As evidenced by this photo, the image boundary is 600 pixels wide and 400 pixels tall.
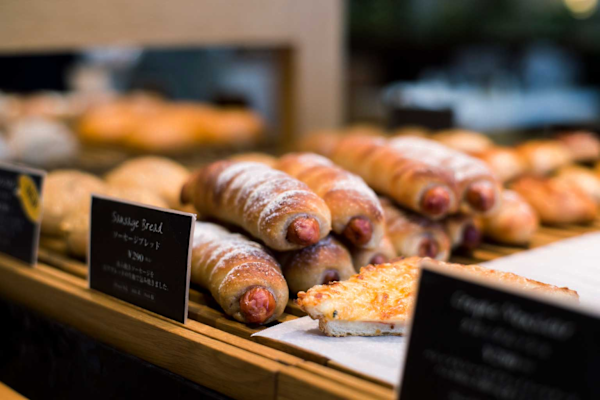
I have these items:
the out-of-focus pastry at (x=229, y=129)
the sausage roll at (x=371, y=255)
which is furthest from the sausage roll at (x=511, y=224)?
the out-of-focus pastry at (x=229, y=129)

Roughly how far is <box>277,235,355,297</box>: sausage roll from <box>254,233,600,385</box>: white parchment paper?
100 millimetres

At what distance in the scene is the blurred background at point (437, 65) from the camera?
232 inches

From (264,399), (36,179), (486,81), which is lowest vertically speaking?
(264,399)


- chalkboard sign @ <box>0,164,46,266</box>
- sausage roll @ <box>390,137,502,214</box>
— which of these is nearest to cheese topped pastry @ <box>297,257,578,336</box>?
sausage roll @ <box>390,137,502,214</box>

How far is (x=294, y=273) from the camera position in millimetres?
1284

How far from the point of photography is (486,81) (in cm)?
653

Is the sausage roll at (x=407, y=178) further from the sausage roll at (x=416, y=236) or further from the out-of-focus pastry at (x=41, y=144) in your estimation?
the out-of-focus pastry at (x=41, y=144)

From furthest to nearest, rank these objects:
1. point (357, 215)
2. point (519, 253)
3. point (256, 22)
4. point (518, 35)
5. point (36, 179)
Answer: point (518, 35)
point (256, 22)
point (519, 253)
point (36, 179)
point (357, 215)

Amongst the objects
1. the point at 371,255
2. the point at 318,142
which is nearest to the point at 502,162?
the point at 318,142

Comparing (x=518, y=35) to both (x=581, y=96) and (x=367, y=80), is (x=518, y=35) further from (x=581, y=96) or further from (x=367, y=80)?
(x=367, y=80)

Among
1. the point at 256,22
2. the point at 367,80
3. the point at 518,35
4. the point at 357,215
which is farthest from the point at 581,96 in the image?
the point at 357,215

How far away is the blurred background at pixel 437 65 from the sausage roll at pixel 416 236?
4.13 meters

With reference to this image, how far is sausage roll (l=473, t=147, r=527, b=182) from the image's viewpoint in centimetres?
212

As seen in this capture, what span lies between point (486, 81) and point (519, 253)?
17.3 feet
